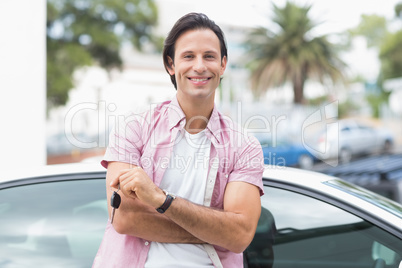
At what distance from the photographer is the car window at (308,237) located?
6.35 ft

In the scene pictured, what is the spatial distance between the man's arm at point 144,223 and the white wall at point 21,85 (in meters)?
3.35

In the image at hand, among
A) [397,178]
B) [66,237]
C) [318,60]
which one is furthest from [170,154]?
[318,60]

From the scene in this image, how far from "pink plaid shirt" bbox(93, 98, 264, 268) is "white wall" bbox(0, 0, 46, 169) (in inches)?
128

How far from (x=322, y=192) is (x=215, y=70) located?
812 millimetres

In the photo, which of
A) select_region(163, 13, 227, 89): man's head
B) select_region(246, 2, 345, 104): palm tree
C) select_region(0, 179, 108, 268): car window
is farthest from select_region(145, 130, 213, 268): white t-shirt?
select_region(246, 2, 345, 104): palm tree

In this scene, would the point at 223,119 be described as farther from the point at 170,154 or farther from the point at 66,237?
the point at 66,237

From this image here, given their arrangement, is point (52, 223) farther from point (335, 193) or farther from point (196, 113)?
point (335, 193)

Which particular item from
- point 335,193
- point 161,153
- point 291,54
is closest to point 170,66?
point 161,153

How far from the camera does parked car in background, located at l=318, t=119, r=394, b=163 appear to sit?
15.4 m

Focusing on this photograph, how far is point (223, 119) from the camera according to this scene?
1.70 metres

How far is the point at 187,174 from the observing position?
1554mm

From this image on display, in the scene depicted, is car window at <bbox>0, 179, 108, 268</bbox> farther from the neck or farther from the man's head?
the man's head

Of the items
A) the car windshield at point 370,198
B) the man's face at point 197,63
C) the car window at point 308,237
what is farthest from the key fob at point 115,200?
the car windshield at point 370,198

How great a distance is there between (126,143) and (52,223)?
711 mm
